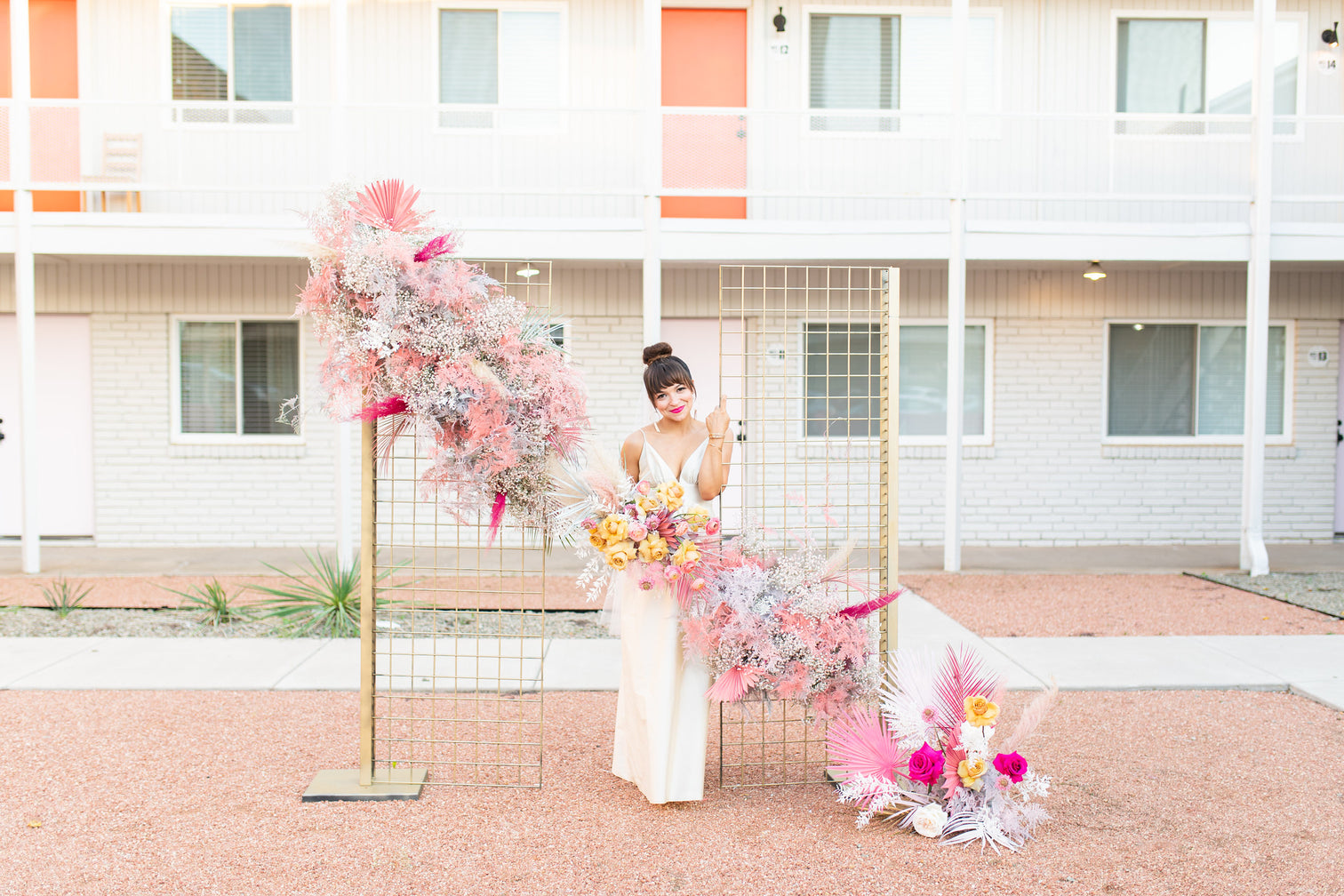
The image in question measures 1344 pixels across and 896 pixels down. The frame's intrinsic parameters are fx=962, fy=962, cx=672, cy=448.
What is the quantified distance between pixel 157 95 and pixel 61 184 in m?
2.07

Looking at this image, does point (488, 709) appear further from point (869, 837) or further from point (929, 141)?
point (929, 141)

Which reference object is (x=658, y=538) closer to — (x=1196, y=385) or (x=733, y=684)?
(x=733, y=684)

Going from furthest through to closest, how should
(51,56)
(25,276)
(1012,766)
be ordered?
(51,56), (25,276), (1012,766)

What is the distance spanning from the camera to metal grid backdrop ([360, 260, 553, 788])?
12.5ft

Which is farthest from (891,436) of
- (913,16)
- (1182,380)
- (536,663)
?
(1182,380)

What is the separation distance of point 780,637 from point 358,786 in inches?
71.1

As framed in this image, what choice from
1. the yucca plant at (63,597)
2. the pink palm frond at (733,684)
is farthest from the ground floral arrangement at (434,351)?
the yucca plant at (63,597)

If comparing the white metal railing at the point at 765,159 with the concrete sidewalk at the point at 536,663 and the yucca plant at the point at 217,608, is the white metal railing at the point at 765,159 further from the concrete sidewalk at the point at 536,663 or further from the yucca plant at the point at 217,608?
the concrete sidewalk at the point at 536,663

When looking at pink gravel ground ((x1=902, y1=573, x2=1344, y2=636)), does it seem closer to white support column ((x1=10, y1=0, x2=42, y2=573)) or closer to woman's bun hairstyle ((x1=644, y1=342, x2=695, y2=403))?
woman's bun hairstyle ((x1=644, y1=342, x2=695, y2=403))

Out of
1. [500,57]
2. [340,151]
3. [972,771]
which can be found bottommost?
[972,771]

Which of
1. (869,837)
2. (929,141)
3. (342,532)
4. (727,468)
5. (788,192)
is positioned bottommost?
(869,837)

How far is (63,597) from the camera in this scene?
23.1 ft

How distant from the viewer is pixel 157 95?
10.1 metres

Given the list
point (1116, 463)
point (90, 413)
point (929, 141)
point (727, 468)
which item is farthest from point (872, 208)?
point (90, 413)
